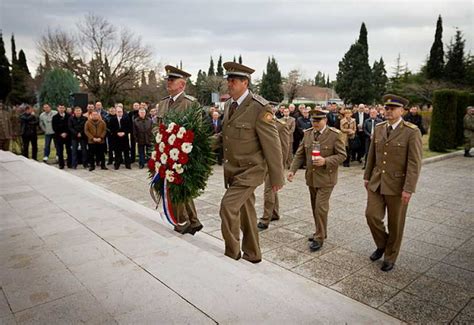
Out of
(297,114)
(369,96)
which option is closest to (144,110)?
(297,114)

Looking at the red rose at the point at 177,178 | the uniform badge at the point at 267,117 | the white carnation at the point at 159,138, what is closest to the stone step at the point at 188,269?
the red rose at the point at 177,178

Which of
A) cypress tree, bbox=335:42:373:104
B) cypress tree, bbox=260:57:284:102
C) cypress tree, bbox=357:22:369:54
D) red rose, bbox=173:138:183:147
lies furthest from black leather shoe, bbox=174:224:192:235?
cypress tree, bbox=260:57:284:102

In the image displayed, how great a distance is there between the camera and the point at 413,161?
13.9 feet

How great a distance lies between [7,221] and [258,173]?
3.49 meters

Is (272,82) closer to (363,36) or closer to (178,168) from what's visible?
(363,36)

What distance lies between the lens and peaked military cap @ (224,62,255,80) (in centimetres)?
397

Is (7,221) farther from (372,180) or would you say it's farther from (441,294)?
(441,294)

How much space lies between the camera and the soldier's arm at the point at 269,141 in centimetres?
392

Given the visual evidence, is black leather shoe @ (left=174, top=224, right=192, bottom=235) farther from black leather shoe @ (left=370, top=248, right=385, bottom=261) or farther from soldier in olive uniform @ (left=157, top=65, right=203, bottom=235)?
black leather shoe @ (left=370, top=248, right=385, bottom=261)

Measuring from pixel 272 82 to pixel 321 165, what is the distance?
178ft

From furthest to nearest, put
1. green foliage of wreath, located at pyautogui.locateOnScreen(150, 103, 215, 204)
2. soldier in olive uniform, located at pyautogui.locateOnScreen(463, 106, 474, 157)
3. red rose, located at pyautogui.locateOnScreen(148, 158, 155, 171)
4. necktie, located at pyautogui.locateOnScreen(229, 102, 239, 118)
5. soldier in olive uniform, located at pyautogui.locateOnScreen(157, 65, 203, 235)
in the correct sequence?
soldier in olive uniform, located at pyautogui.locateOnScreen(463, 106, 474, 157)
soldier in olive uniform, located at pyautogui.locateOnScreen(157, 65, 203, 235)
red rose, located at pyautogui.locateOnScreen(148, 158, 155, 171)
green foliage of wreath, located at pyautogui.locateOnScreen(150, 103, 215, 204)
necktie, located at pyautogui.locateOnScreen(229, 102, 239, 118)

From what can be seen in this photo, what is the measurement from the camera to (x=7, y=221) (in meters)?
4.96

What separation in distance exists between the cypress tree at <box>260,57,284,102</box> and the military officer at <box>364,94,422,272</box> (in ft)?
175

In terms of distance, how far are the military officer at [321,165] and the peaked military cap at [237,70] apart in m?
1.63
